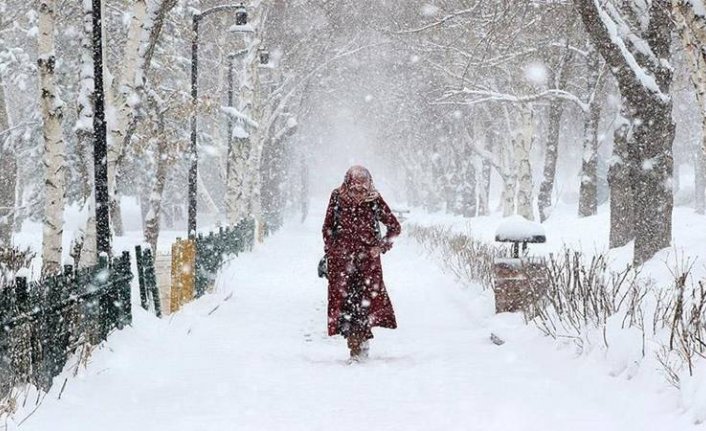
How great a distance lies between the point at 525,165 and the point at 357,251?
17.1m

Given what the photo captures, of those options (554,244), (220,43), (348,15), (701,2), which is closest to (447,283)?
(554,244)

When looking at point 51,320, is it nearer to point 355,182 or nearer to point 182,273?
point 355,182

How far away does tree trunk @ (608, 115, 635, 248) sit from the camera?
12.5 metres

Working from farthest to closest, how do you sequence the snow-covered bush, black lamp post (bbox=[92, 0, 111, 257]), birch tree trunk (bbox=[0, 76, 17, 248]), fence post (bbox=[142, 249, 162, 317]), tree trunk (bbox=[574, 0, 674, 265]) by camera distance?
birch tree trunk (bbox=[0, 76, 17, 248]), tree trunk (bbox=[574, 0, 674, 265]), fence post (bbox=[142, 249, 162, 317]), black lamp post (bbox=[92, 0, 111, 257]), the snow-covered bush

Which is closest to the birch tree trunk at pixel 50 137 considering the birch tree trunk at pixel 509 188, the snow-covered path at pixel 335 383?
the snow-covered path at pixel 335 383

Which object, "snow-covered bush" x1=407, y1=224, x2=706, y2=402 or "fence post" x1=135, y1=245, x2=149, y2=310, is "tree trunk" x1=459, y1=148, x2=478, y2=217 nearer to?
"snow-covered bush" x1=407, y1=224, x2=706, y2=402

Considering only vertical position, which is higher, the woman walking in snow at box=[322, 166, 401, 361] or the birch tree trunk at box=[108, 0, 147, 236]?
the birch tree trunk at box=[108, 0, 147, 236]

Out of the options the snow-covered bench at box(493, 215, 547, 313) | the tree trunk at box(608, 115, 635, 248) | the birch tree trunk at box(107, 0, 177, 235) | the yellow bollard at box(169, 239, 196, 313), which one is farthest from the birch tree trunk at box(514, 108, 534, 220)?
the birch tree trunk at box(107, 0, 177, 235)

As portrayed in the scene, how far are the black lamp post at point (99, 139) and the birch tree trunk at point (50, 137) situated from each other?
1069 millimetres

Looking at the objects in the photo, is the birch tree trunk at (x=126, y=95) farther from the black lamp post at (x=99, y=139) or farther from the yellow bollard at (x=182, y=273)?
the black lamp post at (x=99, y=139)

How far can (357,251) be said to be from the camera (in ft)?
23.6

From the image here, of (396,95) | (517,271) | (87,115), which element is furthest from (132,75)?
(396,95)

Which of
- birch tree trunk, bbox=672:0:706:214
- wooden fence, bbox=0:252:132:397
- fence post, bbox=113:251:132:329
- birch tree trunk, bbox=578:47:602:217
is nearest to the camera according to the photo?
wooden fence, bbox=0:252:132:397

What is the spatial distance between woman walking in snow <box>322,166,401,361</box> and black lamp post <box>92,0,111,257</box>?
9.52ft
